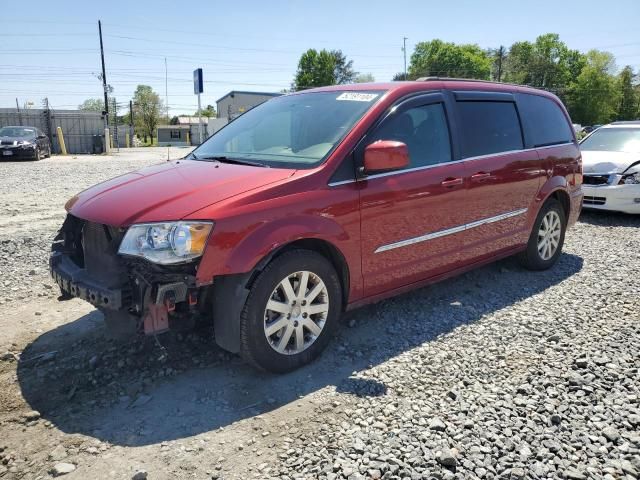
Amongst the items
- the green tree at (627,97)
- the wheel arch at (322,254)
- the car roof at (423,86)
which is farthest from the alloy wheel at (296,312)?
the green tree at (627,97)

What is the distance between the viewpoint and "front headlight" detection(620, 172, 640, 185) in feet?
27.0

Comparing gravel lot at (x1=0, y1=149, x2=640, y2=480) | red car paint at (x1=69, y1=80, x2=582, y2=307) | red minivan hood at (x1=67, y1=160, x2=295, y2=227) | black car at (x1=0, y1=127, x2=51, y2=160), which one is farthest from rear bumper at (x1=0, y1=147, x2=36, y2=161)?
red minivan hood at (x1=67, y1=160, x2=295, y2=227)

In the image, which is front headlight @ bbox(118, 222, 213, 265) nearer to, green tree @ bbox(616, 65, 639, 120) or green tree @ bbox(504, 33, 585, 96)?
green tree @ bbox(504, 33, 585, 96)

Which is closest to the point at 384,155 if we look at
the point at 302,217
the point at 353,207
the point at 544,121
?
the point at 353,207

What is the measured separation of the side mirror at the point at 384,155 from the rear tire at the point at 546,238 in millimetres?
2539

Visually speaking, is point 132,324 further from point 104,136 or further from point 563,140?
point 104,136

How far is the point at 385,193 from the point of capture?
3674 mm

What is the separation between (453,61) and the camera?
9169 cm

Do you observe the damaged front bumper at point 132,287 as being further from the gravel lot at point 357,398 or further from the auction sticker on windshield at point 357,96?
the auction sticker on windshield at point 357,96

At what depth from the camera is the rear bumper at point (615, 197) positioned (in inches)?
323

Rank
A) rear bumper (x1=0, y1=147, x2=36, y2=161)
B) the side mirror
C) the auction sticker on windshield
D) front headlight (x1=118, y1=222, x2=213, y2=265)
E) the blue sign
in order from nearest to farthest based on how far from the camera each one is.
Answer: front headlight (x1=118, y1=222, x2=213, y2=265)
the side mirror
the auction sticker on windshield
the blue sign
rear bumper (x1=0, y1=147, x2=36, y2=161)

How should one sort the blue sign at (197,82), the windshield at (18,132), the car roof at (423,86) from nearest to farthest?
the car roof at (423,86)
the blue sign at (197,82)
the windshield at (18,132)

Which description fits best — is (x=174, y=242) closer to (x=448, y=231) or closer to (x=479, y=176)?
(x=448, y=231)

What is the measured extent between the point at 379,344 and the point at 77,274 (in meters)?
2.13
